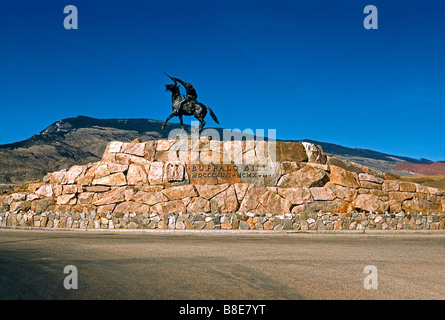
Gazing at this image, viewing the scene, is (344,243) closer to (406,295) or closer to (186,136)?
(406,295)

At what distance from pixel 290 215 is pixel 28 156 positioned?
75963mm

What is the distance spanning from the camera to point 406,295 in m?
6.26

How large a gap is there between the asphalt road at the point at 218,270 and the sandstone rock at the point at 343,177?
7.54 m

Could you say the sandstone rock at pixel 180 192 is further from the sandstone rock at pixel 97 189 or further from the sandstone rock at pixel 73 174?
the sandstone rock at pixel 73 174

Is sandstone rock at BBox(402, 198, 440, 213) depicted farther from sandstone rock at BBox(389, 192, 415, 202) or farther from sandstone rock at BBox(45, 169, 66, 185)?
sandstone rock at BBox(45, 169, 66, 185)

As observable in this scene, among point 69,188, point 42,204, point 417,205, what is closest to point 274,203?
point 417,205

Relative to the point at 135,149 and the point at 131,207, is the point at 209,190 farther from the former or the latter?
the point at 135,149

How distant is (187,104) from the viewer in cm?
2303

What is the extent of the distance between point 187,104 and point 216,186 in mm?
5746

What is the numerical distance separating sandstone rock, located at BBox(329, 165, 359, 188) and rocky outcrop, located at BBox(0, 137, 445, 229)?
5 centimetres

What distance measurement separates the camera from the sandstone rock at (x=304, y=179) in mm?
20109

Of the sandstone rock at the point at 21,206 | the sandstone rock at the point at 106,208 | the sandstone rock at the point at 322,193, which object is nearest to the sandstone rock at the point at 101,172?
the sandstone rock at the point at 106,208

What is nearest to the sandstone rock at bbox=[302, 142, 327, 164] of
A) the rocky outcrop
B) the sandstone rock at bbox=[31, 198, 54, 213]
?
the rocky outcrop

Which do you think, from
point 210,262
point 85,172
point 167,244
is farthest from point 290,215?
point 85,172
